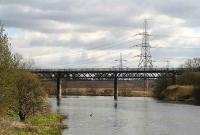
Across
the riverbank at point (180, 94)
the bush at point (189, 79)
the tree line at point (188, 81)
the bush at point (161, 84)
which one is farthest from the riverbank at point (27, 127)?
the bush at point (161, 84)

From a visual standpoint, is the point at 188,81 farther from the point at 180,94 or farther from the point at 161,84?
the point at 161,84

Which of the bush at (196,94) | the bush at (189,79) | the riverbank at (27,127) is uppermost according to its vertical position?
the bush at (189,79)

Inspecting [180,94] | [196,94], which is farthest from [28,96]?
[180,94]

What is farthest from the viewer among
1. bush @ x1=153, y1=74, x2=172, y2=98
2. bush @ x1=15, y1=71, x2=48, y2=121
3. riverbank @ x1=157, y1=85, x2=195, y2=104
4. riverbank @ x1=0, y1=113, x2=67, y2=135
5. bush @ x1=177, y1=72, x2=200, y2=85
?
bush @ x1=153, y1=74, x2=172, y2=98

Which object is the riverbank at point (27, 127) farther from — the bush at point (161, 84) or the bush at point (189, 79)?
the bush at point (161, 84)

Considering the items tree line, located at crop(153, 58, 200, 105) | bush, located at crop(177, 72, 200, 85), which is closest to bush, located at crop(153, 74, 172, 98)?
tree line, located at crop(153, 58, 200, 105)

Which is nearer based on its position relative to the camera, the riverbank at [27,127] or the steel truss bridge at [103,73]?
the riverbank at [27,127]

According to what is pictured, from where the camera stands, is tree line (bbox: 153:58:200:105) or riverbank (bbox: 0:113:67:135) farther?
tree line (bbox: 153:58:200:105)

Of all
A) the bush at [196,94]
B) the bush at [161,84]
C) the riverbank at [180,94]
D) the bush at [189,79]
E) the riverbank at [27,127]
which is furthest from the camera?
the bush at [161,84]

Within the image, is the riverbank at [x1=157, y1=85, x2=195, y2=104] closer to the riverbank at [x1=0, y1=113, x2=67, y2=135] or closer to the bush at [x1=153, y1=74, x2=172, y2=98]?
the bush at [x1=153, y1=74, x2=172, y2=98]

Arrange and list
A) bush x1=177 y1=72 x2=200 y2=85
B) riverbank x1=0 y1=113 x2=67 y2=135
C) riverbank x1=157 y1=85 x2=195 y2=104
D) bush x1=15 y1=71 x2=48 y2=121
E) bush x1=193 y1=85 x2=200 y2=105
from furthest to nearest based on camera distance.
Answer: riverbank x1=157 y1=85 x2=195 y2=104 < bush x1=177 y1=72 x2=200 y2=85 < bush x1=193 y1=85 x2=200 y2=105 < bush x1=15 y1=71 x2=48 y2=121 < riverbank x1=0 y1=113 x2=67 y2=135

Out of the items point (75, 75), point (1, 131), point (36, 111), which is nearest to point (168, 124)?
point (36, 111)

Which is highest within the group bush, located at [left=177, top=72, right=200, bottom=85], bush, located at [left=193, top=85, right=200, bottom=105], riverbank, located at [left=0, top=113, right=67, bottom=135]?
bush, located at [left=177, top=72, right=200, bottom=85]

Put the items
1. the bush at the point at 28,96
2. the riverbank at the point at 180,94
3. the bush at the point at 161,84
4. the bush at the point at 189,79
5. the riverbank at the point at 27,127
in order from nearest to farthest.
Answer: the riverbank at the point at 27,127
the bush at the point at 28,96
the bush at the point at 189,79
the riverbank at the point at 180,94
the bush at the point at 161,84
